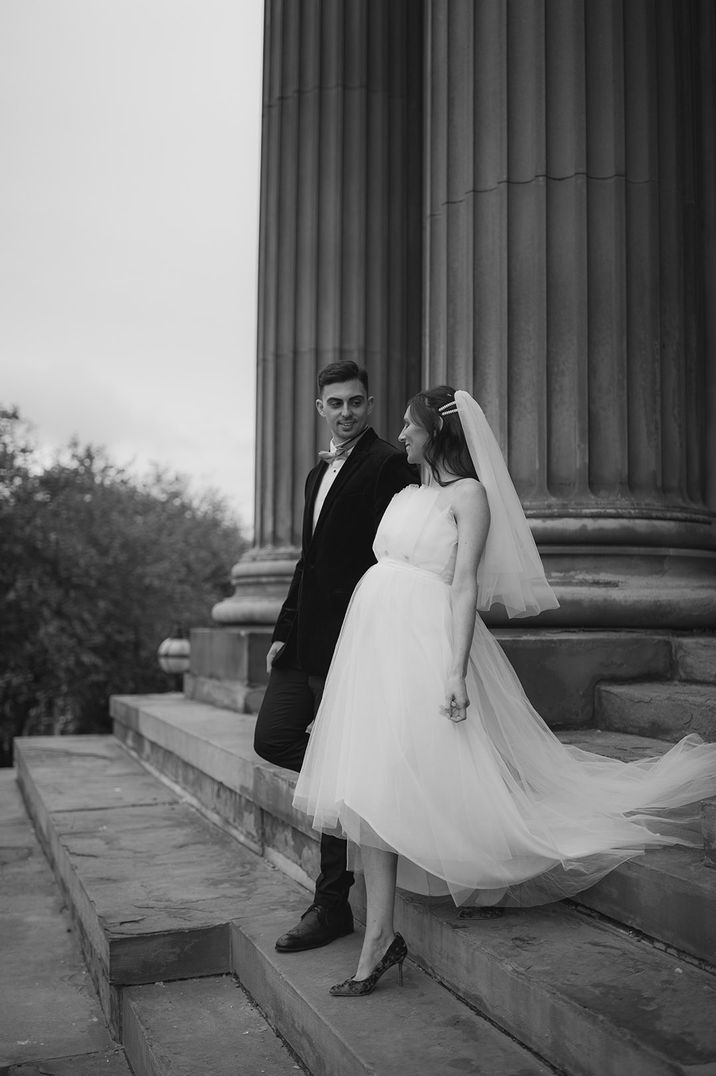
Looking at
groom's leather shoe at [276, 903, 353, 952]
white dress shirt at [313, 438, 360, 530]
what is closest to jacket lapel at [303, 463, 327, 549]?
white dress shirt at [313, 438, 360, 530]

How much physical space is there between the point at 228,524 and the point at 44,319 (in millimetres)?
12814

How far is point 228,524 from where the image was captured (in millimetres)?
48156

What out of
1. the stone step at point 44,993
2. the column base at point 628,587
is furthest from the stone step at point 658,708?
the stone step at point 44,993

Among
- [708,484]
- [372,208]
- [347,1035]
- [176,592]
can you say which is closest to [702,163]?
[708,484]

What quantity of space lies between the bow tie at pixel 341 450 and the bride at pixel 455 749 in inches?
18.8

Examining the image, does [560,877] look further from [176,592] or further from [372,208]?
A: [176,592]

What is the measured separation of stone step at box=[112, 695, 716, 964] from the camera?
276 centimetres

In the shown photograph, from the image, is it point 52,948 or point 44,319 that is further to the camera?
point 44,319

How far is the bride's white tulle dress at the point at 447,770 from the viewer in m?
3.06

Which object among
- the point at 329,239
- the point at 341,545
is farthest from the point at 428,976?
the point at 329,239

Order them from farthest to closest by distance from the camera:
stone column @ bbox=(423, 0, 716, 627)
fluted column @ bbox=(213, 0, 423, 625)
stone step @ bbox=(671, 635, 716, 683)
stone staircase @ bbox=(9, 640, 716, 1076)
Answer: fluted column @ bbox=(213, 0, 423, 625), stone column @ bbox=(423, 0, 716, 627), stone step @ bbox=(671, 635, 716, 683), stone staircase @ bbox=(9, 640, 716, 1076)

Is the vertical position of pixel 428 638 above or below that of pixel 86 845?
above

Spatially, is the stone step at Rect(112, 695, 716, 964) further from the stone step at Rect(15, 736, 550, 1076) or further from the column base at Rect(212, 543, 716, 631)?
the column base at Rect(212, 543, 716, 631)

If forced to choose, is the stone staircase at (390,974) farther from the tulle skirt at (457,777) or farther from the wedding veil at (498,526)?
the wedding veil at (498,526)
